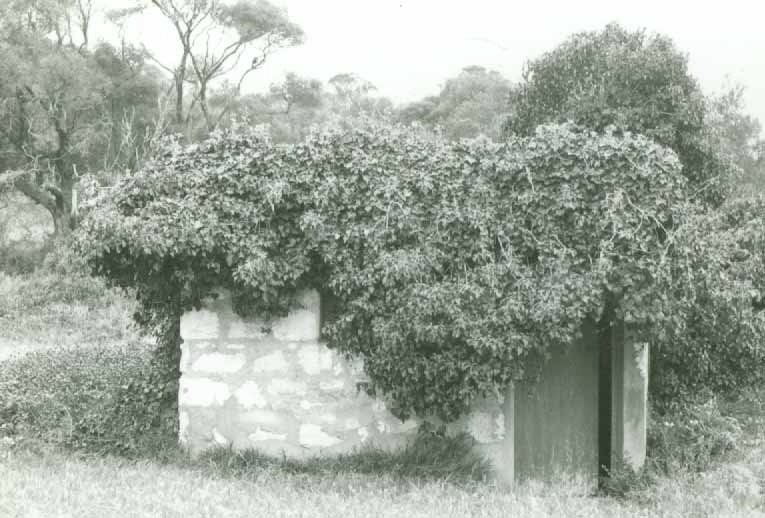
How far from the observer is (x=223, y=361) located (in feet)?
22.0

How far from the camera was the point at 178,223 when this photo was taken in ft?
20.8

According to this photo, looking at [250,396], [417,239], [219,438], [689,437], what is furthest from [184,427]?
[689,437]

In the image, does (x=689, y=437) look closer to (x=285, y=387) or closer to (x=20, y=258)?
(x=285, y=387)

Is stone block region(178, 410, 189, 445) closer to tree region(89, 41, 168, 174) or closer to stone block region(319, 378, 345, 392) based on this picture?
stone block region(319, 378, 345, 392)

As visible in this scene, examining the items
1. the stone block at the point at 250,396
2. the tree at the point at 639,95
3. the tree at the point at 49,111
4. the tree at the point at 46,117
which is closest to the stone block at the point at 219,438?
the stone block at the point at 250,396

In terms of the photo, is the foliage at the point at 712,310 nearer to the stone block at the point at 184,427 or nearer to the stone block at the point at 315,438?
the stone block at the point at 315,438

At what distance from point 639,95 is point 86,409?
11550 millimetres

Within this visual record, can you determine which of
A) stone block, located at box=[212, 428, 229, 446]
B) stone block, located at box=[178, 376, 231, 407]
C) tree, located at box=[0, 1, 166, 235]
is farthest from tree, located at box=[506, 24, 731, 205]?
tree, located at box=[0, 1, 166, 235]

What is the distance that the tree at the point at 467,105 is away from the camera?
2792cm

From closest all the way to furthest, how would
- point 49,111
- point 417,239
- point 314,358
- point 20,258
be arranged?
point 417,239 → point 314,358 → point 49,111 → point 20,258

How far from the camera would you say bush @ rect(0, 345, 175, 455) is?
23.1ft

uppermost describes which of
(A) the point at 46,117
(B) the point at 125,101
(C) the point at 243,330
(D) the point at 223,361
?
(B) the point at 125,101

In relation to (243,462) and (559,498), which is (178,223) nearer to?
(243,462)

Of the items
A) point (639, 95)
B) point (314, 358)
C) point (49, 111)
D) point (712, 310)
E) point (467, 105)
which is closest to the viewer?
point (314, 358)
